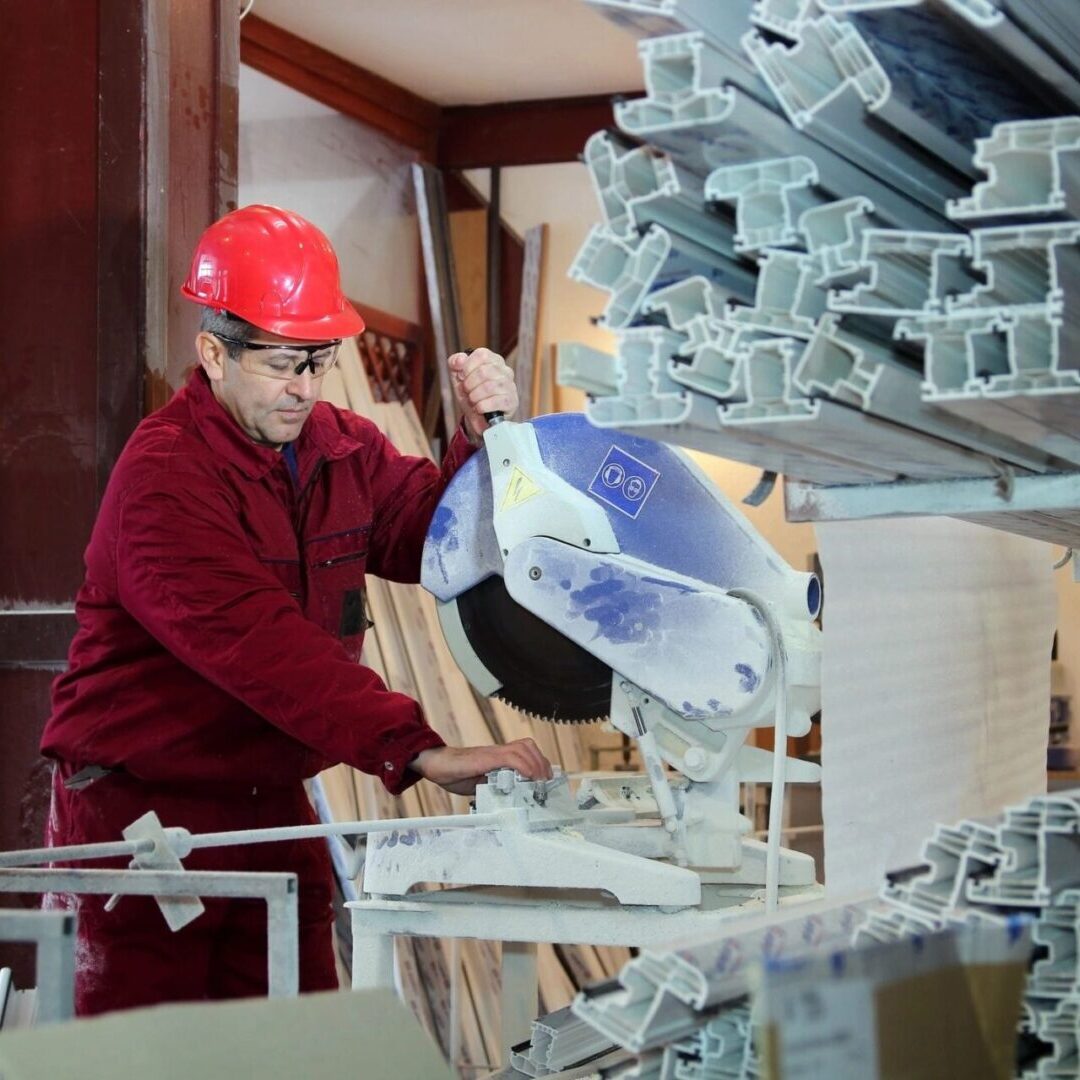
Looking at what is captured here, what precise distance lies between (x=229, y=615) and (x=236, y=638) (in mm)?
35

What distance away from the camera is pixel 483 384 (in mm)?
2766

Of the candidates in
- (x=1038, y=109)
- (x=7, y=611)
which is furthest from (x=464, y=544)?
(x=7, y=611)

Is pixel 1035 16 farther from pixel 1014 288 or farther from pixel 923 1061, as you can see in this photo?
pixel 923 1061

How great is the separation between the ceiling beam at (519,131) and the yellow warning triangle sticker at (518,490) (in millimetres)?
4342

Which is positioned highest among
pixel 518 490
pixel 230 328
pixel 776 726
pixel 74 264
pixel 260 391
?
pixel 74 264

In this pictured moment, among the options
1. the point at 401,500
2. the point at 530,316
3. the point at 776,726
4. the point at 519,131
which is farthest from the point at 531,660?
the point at 519,131

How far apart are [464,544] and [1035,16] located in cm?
147

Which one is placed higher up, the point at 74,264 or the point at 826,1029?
the point at 74,264

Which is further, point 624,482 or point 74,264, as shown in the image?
point 74,264

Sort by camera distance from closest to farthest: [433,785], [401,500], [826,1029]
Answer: [826,1029] → [401,500] → [433,785]

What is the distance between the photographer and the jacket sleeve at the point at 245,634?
2445 millimetres

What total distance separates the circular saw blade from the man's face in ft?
1.38

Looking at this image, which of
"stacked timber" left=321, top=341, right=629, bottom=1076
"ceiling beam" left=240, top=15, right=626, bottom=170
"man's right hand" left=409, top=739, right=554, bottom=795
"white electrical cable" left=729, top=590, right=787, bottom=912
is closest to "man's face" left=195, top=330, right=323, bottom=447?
"man's right hand" left=409, top=739, right=554, bottom=795

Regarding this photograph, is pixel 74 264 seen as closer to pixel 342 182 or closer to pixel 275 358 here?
pixel 275 358
